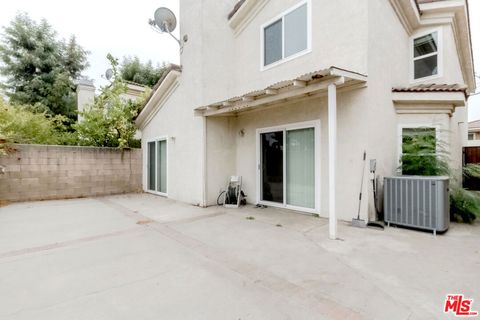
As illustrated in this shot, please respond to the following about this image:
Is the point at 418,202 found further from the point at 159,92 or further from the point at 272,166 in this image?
the point at 159,92

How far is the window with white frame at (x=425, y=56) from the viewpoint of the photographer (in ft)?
25.1

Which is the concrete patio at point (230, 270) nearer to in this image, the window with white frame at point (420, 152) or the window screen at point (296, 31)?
the window with white frame at point (420, 152)

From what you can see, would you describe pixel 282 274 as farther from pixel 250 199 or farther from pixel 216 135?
pixel 216 135

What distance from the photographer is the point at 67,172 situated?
390 inches

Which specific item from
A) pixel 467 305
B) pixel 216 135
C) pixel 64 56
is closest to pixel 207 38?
pixel 216 135

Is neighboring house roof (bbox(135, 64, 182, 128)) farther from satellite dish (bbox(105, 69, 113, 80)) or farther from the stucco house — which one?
satellite dish (bbox(105, 69, 113, 80))

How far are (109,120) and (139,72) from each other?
14.6 metres

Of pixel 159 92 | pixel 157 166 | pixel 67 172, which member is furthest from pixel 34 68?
pixel 157 166

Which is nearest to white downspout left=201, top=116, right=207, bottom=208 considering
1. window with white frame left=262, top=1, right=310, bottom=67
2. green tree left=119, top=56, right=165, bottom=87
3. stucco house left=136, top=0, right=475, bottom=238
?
stucco house left=136, top=0, right=475, bottom=238

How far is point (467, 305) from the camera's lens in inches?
105

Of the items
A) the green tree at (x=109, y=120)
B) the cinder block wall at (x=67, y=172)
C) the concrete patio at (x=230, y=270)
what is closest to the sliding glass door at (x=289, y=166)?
the concrete patio at (x=230, y=270)

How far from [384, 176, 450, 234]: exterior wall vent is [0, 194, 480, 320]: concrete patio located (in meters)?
0.24

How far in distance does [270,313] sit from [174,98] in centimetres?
866

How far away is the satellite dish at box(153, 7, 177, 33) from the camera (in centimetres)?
879
